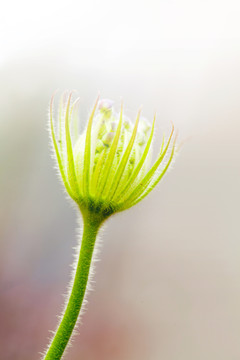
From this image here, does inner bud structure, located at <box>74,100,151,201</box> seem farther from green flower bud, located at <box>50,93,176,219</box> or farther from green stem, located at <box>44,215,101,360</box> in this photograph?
green stem, located at <box>44,215,101,360</box>

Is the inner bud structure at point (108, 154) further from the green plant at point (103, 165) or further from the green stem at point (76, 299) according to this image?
the green stem at point (76, 299)

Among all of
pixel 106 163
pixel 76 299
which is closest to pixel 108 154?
pixel 106 163

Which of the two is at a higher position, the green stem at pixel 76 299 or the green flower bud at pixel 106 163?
the green flower bud at pixel 106 163

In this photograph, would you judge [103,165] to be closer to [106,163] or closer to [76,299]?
[106,163]

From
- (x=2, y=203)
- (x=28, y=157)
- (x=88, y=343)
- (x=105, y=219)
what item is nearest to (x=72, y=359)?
(x=88, y=343)

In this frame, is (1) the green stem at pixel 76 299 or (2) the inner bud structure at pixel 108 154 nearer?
(1) the green stem at pixel 76 299

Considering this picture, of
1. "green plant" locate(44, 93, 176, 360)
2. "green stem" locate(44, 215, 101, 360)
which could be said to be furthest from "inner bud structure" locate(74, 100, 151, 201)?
"green stem" locate(44, 215, 101, 360)

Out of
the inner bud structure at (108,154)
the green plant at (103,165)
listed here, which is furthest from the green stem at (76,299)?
the inner bud structure at (108,154)
